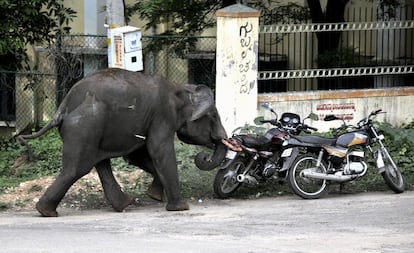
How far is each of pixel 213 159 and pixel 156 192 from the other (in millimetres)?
795

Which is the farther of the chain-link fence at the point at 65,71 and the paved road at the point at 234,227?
the chain-link fence at the point at 65,71

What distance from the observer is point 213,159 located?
11.9 m

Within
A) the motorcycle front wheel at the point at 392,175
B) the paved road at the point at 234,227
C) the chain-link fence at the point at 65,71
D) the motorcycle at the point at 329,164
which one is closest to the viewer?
the paved road at the point at 234,227

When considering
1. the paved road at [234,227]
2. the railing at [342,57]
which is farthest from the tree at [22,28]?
the paved road at [234,227]

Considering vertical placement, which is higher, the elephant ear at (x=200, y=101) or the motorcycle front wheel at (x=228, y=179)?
the elephant ear at (x=200, y=101)

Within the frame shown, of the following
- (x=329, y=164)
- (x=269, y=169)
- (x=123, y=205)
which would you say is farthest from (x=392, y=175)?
(x=123, y=205)

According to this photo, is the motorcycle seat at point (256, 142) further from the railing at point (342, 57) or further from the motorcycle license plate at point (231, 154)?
the railing at point (342, 57)

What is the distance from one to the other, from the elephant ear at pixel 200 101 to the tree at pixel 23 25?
13.2 ft

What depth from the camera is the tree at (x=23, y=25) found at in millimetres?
15297

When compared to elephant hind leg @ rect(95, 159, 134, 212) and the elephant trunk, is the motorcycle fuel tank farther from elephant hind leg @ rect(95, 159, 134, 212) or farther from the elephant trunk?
elephant hind leg @ rect(95, 159, 134, 212)

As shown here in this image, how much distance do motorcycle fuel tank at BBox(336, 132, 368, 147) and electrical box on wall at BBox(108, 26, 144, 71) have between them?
3011 millimetres

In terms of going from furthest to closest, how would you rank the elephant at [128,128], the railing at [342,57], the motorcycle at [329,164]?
the railing at [342,57] → the motorcycle at [329,164] → the elephant at [128,128]

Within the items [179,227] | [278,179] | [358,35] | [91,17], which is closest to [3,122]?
[91,17]

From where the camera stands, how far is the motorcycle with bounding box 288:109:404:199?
39.3ft
